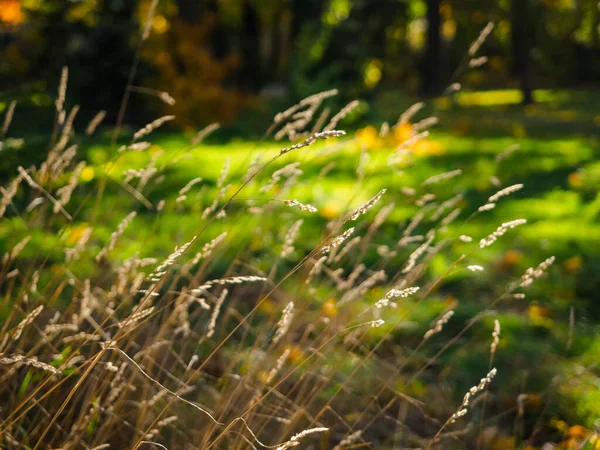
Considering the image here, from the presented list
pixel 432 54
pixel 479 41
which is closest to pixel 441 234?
pixel 479 41

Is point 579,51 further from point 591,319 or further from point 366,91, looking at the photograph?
point 591,319

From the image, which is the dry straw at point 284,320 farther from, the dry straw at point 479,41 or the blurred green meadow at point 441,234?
the dry straw at point 479,41

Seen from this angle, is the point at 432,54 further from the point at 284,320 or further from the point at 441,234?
the point at 284,320

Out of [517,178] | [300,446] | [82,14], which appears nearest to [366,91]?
[82,14]

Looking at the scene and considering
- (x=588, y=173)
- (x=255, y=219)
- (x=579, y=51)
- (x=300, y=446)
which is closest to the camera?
(x=300, y=446)

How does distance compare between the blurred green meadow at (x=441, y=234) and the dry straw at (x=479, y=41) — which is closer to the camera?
the dry straw at (x=479, y=41)

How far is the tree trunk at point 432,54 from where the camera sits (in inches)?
664

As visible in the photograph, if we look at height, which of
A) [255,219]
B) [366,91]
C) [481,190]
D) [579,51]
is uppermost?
[255,219]

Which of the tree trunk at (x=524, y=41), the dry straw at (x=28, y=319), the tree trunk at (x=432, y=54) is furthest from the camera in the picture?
the tree trunk at (x=432, y=54)

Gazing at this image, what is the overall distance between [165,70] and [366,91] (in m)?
2.77

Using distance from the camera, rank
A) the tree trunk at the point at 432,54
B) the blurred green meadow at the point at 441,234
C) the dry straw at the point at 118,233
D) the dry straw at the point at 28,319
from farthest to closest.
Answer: the tree trunk at the point at 432,54, the blurred green meadow at the point at 441,234, the dry straw at the point at 118,233, the dry straw at the point at 28,319

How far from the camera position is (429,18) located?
1694 cm

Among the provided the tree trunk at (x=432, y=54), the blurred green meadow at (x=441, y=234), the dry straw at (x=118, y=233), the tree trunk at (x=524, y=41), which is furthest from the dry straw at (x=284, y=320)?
the tree trunk at (x=432, y=54)

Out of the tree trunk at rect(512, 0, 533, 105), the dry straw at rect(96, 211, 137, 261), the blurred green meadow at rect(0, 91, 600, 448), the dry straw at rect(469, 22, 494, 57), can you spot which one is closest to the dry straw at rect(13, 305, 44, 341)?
the dry straw at rect(96, 211, 137, 261)
